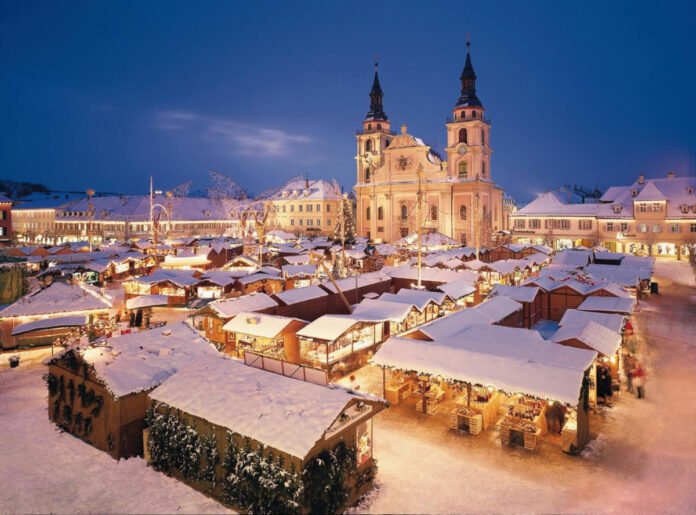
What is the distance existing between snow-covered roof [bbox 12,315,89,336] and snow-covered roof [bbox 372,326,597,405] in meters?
15.5

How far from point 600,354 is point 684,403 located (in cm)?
315

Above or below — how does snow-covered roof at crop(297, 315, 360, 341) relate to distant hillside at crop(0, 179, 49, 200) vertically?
below

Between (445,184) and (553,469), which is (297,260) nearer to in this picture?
(445,184)

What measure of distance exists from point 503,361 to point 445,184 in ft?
194

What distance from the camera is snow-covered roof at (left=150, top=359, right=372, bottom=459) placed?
9.51 metres

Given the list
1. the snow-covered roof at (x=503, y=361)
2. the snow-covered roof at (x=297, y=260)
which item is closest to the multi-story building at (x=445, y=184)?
the snow-covered roof at (x=297, y=260)

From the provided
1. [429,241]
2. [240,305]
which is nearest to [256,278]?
[240,305]

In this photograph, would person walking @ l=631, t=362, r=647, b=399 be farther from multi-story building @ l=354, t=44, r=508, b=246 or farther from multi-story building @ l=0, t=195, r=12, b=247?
multi-story building @ l=0, t=195, r=12, b=247

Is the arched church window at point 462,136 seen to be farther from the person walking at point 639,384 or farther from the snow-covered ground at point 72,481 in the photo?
→ the snow-covered ground at point 72,481

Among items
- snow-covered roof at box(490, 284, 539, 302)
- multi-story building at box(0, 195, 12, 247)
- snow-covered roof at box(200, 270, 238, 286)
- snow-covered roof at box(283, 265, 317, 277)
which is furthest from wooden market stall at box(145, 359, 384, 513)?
multi-story building at box(0, 195, 12, 247)

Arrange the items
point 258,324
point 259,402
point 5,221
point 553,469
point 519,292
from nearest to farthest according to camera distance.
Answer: point 259,402
point 553,469
point 258,324
point 519,292
point 5,221

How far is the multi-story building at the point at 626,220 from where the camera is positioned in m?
59.9

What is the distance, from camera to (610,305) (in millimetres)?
22906

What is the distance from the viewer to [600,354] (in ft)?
50.2
